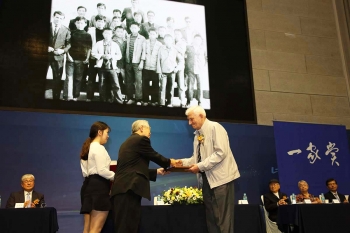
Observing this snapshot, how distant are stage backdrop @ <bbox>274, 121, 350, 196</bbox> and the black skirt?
326 cm

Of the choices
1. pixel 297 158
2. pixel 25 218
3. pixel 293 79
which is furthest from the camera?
pixel 293 79

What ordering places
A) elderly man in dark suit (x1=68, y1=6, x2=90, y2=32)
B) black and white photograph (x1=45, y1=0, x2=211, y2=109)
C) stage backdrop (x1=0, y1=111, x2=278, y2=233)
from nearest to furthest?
stage backdrop (x1=0, y1=111, x2=278, y2=233), black and white photograph (x1=45, y1=0, x2=211, y2=109), elderly man in dark suit (x1=68, y1=6, x2=90, y2=32)

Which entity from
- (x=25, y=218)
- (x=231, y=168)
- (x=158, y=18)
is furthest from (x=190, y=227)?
(x=158, y=18)

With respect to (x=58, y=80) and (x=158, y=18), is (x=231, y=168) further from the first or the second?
(x=158, y=18)

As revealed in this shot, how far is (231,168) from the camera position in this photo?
120 inches

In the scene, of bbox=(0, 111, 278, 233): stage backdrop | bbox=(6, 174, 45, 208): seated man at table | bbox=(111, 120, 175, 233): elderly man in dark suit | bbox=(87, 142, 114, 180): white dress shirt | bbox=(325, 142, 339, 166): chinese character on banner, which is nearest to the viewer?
bbox=(111, 120, 175, 233): elderly man in dark suit

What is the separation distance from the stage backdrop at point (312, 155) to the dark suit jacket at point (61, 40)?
11.2 ft

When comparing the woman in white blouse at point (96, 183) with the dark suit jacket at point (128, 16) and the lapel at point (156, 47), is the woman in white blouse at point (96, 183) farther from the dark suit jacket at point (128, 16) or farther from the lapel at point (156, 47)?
the dark suit jacket at point (128, 16)

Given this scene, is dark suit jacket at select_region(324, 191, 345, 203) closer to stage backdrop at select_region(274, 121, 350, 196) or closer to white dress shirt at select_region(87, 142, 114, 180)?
stage backdrop at select_region(274, 121, 350, 196)

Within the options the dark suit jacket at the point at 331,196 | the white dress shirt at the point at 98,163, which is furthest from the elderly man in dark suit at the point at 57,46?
the dark suit jacket at the point at 331,196

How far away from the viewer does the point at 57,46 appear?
537 cm

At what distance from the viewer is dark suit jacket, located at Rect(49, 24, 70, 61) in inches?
211

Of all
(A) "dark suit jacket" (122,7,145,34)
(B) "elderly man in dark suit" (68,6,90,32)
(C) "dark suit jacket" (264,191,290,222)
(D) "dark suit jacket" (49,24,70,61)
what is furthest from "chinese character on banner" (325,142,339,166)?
(D) "dark suit jacket" (49,24,70,61)

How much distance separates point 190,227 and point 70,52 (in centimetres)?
346
